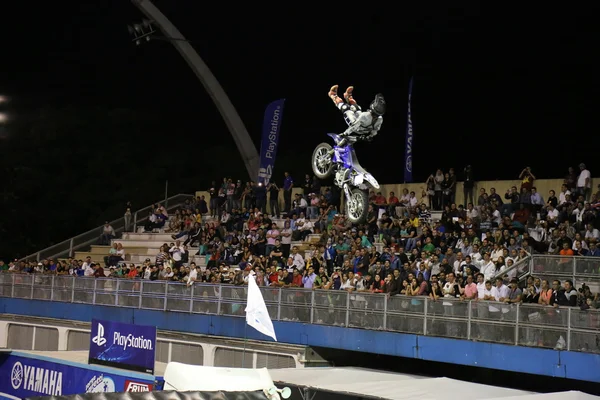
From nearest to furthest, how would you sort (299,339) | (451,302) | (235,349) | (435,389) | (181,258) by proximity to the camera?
(435,389) < (451,302) < (299,339) < (235,349) < (181,258)

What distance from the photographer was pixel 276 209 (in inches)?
1219

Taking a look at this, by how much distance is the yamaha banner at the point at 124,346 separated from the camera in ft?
53.5

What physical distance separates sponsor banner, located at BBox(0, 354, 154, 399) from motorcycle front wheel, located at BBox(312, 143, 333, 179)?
5380 mm

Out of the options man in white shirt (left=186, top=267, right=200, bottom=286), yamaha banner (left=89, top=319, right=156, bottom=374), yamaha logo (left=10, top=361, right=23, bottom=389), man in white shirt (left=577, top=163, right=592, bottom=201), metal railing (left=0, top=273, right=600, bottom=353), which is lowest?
yamaha logo (left=10, top=361, right=23, bottom=389)

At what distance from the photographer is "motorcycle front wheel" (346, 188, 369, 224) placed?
17.5m

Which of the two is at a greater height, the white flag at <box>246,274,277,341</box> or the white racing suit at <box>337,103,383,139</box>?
the white racing suit at <box>337,103,383,139</box>

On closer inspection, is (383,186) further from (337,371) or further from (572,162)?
(572,162)

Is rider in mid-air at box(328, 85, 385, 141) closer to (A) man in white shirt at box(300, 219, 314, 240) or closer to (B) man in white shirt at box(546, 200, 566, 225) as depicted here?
(B) man in white shirt at box(546, 200, 566, 225)

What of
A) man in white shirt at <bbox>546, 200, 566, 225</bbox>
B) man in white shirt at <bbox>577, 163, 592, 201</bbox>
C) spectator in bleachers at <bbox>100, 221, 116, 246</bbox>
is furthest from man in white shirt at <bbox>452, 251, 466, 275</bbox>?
spectator in bleachers at <bbox>100, 221, 116, 246</bbox>

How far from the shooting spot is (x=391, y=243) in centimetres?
2389

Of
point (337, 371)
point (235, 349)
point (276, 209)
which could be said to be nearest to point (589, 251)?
point (337, 371)

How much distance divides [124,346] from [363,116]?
590 cm

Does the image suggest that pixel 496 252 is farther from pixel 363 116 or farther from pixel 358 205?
pixel 363 116

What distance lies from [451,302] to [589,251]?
3316mm
